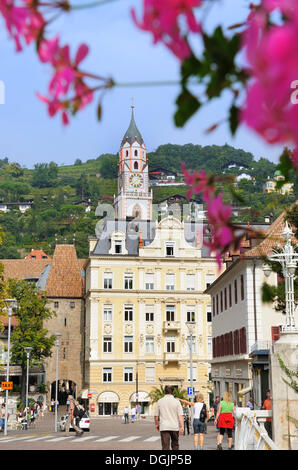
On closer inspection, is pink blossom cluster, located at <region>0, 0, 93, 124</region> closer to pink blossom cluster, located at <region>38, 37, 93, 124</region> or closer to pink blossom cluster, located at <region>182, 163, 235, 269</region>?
pink blossom cluster, located at <region>38, 37, 93, 124</region>

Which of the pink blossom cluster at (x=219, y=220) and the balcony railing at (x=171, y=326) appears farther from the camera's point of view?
the balcony railing at (x=171, y=326)

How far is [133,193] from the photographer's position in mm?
129875

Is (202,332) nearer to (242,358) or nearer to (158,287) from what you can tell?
(158,287)

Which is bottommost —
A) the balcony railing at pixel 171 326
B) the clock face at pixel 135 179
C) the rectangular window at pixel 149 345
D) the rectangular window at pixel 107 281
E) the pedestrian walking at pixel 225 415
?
the pedestrian walking at pixel 225 415

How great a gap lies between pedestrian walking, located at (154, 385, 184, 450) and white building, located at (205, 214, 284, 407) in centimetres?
1951

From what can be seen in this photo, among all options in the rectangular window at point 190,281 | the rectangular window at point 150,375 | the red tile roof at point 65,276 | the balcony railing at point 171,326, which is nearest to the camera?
the rectangular window at point 150,375

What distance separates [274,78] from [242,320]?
3955cm

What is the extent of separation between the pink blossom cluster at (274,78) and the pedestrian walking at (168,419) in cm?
1191

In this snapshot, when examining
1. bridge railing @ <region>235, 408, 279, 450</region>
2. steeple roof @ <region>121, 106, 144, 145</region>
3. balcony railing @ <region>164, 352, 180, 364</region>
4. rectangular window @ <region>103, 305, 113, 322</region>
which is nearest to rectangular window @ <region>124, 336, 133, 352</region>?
rectangular window @ <region>103, 305, 113, 322</region>

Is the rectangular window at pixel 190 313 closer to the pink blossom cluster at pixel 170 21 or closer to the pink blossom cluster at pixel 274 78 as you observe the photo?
the pink blossom cluster at pixel 170 21

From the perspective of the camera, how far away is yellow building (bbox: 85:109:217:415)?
6869cm

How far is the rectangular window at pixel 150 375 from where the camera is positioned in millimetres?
69481

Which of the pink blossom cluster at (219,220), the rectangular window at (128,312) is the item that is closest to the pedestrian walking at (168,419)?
the pink blossom cluster at (219,220)
